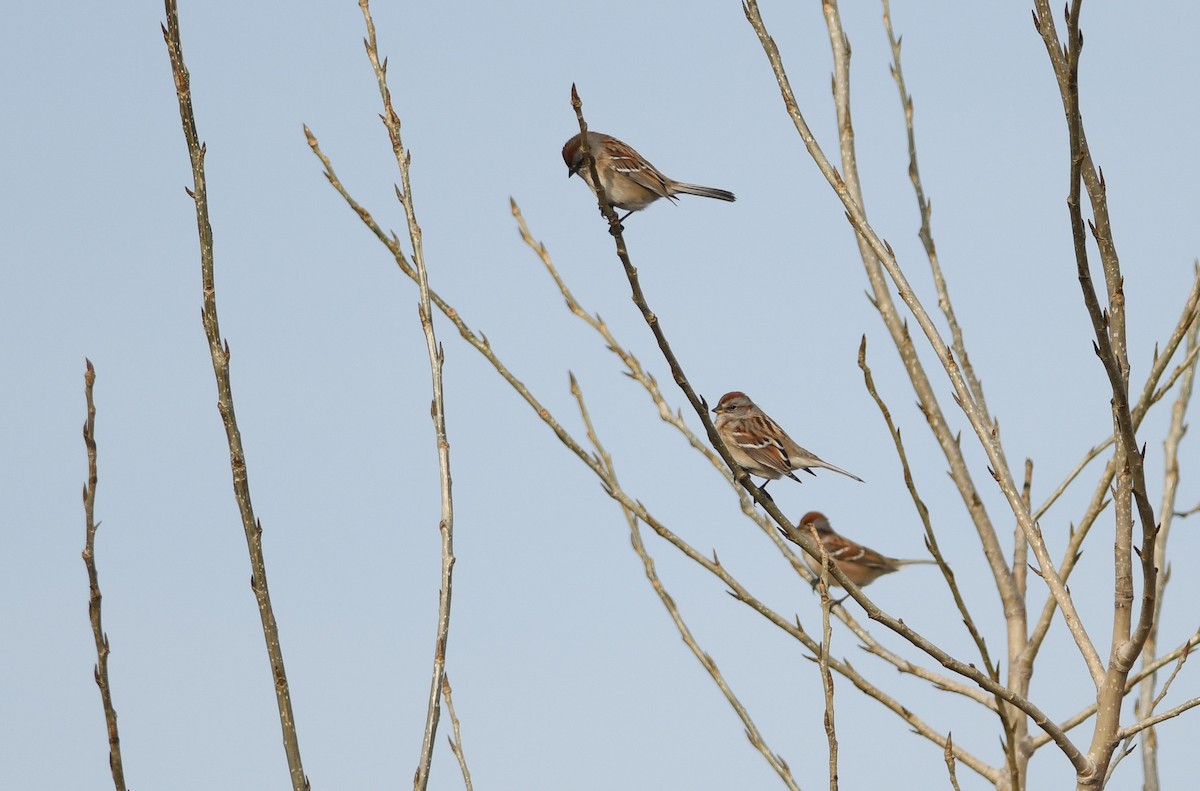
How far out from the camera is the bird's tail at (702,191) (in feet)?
28.3

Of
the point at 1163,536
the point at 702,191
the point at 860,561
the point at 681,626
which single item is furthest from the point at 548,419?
the point at 860,561

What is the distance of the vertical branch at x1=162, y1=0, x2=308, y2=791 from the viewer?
2406mm

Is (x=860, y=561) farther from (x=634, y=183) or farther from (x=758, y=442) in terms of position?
(x=634, y=183)

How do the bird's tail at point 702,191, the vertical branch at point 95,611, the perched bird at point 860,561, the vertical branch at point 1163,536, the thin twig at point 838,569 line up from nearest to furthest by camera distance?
1. the vertical branch at point 95,611
2. the thin twig at point 838,569
3. the vertical branch at point 1163,536
4. the bird's tail at point 702,191
5. the perched bird at point 860,561

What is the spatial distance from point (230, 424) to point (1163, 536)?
13.6 ft

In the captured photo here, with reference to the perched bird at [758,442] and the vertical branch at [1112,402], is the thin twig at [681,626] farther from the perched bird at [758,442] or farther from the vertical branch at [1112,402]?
the perched bird at [758,442]

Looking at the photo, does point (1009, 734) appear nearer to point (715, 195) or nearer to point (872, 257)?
point (872, 257)

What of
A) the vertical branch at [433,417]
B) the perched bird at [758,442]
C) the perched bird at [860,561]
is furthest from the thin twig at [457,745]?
the perched bird at [860,561]

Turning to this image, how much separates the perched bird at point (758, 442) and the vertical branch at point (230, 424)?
6268 millimetres

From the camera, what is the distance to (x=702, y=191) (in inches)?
347

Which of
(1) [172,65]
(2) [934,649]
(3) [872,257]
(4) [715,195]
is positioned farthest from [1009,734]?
(4) [715,195]

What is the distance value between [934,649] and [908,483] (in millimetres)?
490

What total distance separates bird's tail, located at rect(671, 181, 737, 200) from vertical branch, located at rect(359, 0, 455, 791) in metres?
5.40

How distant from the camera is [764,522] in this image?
4.93 m
